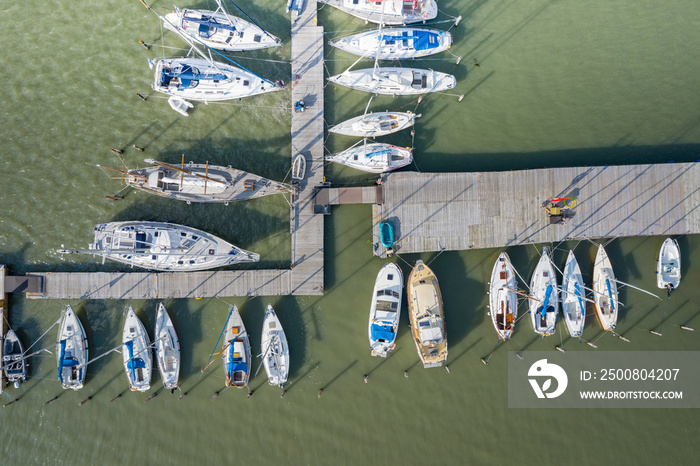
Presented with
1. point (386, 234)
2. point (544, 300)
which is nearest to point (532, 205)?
point (544, 300)

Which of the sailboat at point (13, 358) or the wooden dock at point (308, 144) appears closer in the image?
the sailboat at point (13, 358)

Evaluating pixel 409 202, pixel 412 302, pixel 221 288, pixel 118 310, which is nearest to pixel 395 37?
pixel 409 202

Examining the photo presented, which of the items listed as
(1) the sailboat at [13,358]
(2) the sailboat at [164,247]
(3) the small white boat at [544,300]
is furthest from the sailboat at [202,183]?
(3) the small white boat at [544,300]

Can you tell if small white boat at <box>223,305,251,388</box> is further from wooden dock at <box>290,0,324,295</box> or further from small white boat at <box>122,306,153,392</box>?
small white boat at <box>122,306,153,392</box>

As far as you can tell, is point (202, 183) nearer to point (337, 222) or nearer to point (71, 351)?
point (337, 222)

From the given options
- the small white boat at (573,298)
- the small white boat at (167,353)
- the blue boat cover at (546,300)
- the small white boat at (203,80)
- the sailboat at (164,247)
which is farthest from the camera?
the small white boat at (573,298)

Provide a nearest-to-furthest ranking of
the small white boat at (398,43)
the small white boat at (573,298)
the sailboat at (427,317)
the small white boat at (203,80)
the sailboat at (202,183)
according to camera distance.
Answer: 1. the sailboat at (202,183)
2. the sailboat at (427,317)
3. the small white boat at (203,80)
4. the small white boat at (573,298)
5. the small white boat at (398,43)

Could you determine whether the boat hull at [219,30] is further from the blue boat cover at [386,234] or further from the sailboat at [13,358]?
the sailboat at [13,358]
